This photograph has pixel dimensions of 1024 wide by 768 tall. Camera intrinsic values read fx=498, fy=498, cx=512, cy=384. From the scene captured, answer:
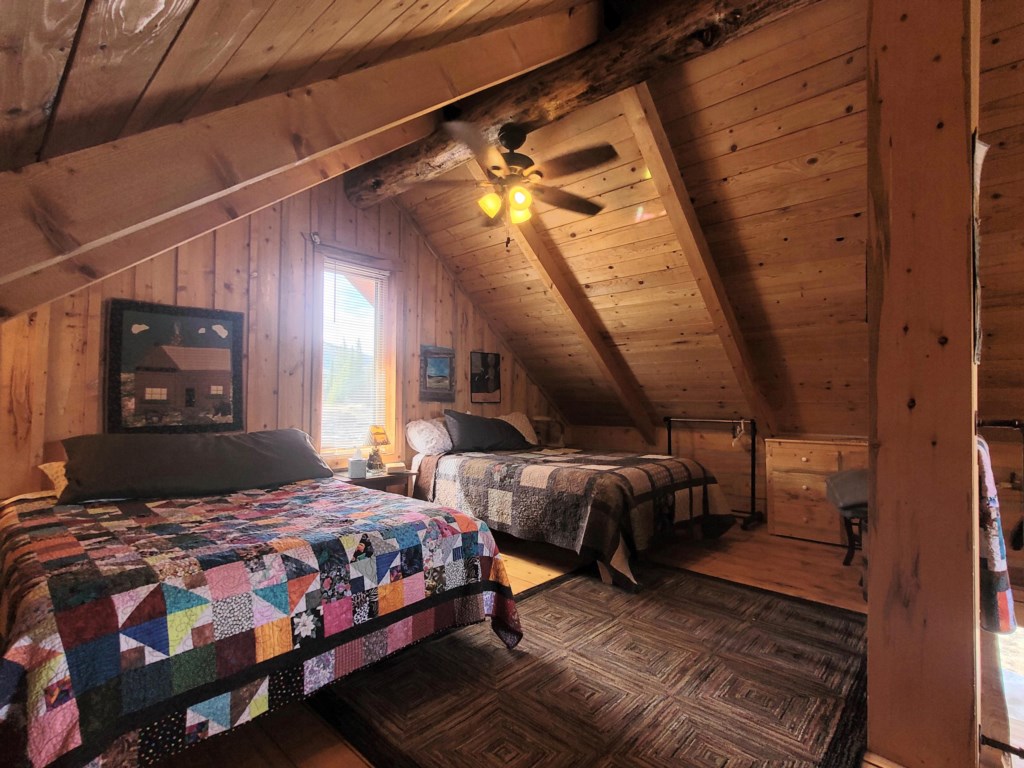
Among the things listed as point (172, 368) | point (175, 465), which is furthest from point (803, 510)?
point (172, 368)

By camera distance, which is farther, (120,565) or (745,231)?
(745,231)

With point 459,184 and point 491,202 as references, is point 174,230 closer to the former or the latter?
point 459,184

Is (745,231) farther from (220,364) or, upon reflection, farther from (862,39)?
(220,364)

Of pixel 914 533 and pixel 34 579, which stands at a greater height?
pixel 914 533

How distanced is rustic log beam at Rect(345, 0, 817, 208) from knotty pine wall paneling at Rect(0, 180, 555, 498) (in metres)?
0.90

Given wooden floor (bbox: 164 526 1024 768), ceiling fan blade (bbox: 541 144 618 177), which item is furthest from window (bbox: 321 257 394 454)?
ceiling fan blade (bbox: 541 144 618 177)

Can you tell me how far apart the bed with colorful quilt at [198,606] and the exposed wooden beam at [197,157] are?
0.84 meters

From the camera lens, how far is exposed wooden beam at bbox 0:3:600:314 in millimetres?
996

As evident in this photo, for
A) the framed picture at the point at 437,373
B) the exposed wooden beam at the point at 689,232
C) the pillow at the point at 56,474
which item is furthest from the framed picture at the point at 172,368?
the exposed wooden beam at the point at 689,232

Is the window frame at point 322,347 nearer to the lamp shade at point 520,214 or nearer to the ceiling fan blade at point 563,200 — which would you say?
the lamp shade at point 520,214

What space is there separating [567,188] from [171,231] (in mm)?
2366

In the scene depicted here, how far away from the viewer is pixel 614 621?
2410 millimetres

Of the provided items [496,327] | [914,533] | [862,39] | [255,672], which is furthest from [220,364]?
[862,39]

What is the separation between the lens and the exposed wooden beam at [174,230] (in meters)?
2.07
